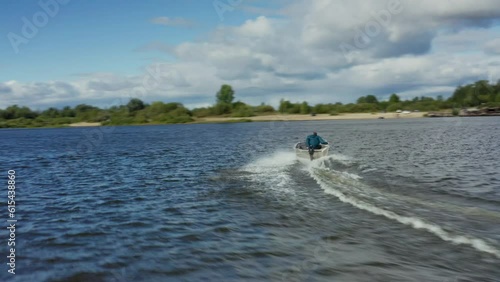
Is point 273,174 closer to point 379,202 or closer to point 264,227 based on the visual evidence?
point 379,202

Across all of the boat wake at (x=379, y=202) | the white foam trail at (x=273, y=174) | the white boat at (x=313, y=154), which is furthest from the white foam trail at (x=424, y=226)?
the white boat at (x=313, y=154)

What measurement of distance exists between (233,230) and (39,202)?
42.1 ft

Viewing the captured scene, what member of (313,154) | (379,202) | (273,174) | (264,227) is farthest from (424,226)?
(313,154)

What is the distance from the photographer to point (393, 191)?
23.8m

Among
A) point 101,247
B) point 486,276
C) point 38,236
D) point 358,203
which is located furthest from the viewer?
point 358,203

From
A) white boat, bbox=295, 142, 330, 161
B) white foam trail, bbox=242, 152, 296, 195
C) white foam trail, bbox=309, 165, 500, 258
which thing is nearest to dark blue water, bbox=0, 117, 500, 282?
white foam trail, bbox=309, 165, 500, 258

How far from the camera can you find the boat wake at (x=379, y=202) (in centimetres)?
1445

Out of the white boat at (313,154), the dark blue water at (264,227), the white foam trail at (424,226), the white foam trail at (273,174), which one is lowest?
the white foam trail at (273,174)

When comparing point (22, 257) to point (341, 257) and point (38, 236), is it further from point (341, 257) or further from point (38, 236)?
point (341, 257)

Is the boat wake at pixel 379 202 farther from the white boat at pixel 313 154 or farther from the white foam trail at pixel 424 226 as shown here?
the white boat at pixel 313 154

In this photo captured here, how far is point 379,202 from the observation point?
20641mm

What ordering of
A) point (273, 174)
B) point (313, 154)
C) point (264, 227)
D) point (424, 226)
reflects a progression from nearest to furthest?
1. point (424, 226)
2. point (264, 227)
3. point (273, 174)
4. point (313, 154)

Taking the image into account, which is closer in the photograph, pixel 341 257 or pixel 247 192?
pixel 341 257

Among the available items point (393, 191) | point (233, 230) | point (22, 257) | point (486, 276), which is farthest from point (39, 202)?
point (486, 276)
